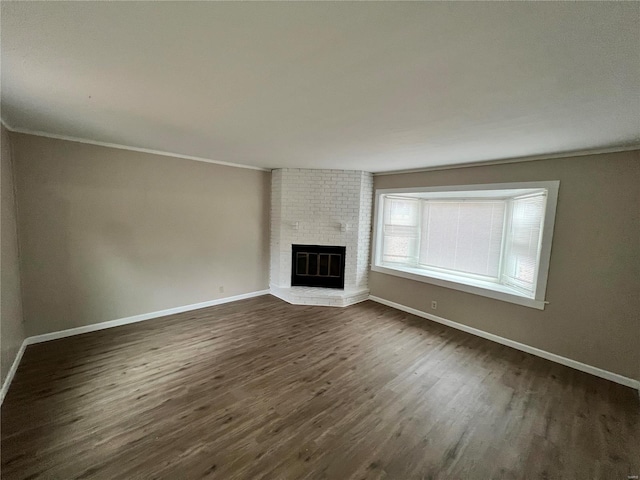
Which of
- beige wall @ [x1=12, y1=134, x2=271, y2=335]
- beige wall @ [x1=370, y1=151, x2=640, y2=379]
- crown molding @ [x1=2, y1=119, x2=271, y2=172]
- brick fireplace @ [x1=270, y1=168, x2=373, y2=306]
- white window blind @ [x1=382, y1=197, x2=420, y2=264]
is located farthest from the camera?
white window blind @ [x1=382, y1=197, x2=420, y2=264]

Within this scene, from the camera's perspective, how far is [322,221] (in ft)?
16.3

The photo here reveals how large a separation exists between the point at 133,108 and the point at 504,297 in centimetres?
474

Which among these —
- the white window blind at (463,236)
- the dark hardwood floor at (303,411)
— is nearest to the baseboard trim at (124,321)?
the dark hardwood floor at (303,411)

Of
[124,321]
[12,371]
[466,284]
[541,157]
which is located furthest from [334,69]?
[124,321]

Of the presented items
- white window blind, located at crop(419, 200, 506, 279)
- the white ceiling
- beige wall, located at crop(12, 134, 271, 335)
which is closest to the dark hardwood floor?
beige wall, located at crop(12, 134, 271, 335)

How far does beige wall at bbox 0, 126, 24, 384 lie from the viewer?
2.34m

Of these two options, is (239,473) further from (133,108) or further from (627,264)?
(627,264)

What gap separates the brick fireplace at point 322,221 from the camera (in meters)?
4.87

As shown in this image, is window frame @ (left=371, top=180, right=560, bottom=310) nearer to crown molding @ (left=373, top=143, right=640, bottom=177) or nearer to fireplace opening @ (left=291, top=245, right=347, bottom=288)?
crown molding @ (left=373, top=143, right=640, bottom=177)

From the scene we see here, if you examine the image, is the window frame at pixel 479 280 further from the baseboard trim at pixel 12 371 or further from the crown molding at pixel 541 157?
the baseboard trim at pixel 12 371

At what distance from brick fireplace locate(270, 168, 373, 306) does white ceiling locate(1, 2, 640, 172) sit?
2221mm

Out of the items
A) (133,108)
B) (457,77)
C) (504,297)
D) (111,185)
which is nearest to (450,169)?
(504,297)

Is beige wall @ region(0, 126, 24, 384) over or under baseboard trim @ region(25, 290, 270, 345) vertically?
over

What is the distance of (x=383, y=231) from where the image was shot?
515 centimetres
